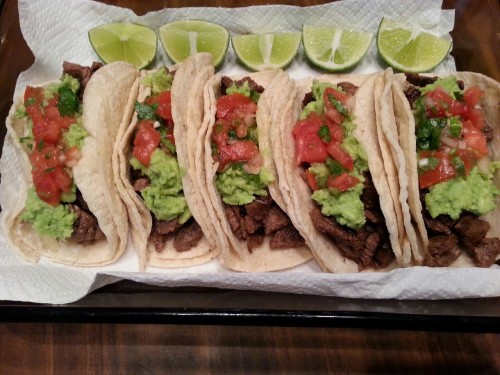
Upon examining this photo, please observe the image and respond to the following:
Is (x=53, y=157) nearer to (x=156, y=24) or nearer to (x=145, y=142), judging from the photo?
(x=145, y=142)

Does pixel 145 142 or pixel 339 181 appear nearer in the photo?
pixel 339 181

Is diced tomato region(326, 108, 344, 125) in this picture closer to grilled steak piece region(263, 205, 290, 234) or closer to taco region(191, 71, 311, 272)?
taco region(191, 71, 311, 272)

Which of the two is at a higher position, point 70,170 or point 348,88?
point 348,88

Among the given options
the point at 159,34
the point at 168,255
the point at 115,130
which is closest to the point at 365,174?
the point at 168,255

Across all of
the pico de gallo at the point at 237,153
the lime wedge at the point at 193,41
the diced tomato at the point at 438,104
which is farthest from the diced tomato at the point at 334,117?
the lime wedge at the point at 193,41

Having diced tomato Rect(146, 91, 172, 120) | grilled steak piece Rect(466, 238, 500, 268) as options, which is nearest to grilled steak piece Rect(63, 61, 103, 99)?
diced tomato Rect(146, 91, 172, 120)

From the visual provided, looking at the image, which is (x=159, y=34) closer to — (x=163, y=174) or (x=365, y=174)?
(x=163, y=174)

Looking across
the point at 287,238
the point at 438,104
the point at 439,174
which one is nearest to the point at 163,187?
the point at 287,238

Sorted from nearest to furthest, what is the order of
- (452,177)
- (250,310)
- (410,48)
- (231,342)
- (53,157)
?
(250,310)
(452,177)
(53,157)
(231,342)
(410,48)
